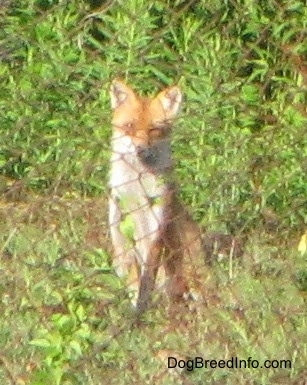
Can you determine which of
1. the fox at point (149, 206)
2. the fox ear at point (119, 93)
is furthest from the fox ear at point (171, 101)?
the fox ear at point (119, 93)

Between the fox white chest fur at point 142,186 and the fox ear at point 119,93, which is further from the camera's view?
the fox ear at point 119,93

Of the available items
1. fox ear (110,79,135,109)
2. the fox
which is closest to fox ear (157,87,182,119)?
the fox

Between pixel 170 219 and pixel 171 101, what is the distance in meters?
0.50

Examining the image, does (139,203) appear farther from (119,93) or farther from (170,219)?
(119,93)

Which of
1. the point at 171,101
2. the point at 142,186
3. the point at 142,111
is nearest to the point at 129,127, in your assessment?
the point at 142,111

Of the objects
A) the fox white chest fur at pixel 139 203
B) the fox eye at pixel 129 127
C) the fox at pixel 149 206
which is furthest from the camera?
the fox eye at pixel 129 127

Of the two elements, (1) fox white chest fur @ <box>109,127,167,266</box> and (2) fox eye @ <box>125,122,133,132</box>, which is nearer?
(1) fox white chest fur @ <box>109,127,167,266</box>

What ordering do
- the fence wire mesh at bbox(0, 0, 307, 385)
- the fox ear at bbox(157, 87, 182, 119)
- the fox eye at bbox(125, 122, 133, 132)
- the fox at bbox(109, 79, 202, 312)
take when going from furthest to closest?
the fox eye at bbox(125, 122, 133, 132) < the fox ear at bbox(157, 87, 182, 119) < the fox at bbox(109, 79, 202, 312) < the fence wire mesh at bbox(0, 0, 307, 385)

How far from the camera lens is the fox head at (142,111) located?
413 centimetres

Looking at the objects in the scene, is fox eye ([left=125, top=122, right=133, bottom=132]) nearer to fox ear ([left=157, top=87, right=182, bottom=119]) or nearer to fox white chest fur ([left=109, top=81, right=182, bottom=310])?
fox white chest fur ([left=109, top=81, right=182, bottom=310])

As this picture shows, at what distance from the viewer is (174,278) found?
12.7 ft

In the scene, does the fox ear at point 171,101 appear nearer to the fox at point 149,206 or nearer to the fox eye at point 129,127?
the fox at point 149,206

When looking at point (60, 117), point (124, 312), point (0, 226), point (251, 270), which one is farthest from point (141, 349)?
point (60, 117)

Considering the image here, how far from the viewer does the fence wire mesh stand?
125 inches
